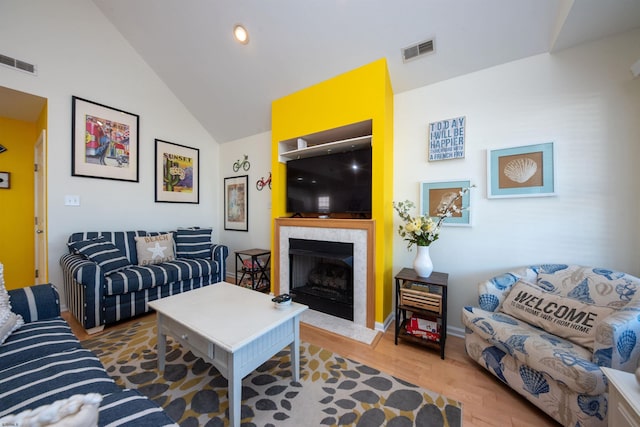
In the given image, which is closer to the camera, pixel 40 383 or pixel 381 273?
pixel 40 383

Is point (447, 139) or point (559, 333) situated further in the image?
point (447, 139)

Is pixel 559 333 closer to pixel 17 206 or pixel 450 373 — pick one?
pixel 450 373

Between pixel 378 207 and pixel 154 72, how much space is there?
12.5 ft

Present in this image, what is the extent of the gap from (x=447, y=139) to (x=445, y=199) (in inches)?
23.0

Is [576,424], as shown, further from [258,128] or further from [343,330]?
[258,128]

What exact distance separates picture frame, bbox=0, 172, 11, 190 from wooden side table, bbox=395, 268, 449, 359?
4.78 meters

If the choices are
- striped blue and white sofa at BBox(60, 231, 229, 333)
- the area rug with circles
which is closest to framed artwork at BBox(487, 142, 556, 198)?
the area rug with circles

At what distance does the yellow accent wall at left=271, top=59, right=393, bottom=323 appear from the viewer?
7.25 ft

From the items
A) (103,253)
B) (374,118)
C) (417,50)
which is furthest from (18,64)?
(417,50)

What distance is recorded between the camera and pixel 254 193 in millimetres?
3766

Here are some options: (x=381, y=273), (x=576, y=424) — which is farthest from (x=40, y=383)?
(x=576, y=424)

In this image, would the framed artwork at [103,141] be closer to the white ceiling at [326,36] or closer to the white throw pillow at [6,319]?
the white ceiling at [326,36]

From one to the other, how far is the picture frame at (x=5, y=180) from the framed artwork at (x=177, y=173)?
1.58 metres

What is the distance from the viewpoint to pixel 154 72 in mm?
3369
